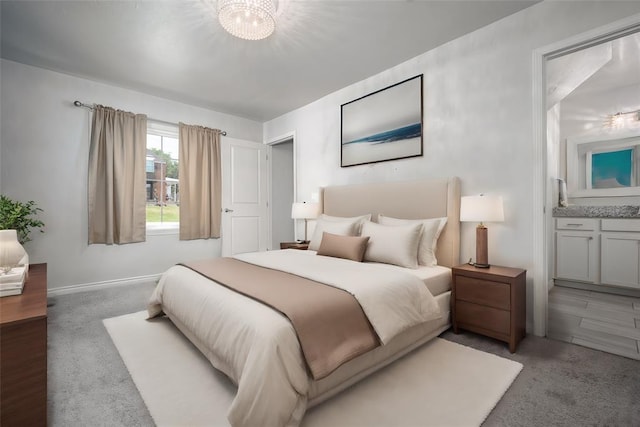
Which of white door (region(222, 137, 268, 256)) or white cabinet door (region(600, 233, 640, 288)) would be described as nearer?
white cabinet door (region(600, 233, 640, 288))

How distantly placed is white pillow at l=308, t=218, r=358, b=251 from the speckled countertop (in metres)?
2.80

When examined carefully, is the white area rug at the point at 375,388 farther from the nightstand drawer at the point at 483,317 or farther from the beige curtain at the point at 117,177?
the beige curtain at the point at 117,177

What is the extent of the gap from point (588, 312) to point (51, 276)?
5786 millimetres

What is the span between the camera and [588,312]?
9.26 ft

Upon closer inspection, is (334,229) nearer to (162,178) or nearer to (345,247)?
(345,247)

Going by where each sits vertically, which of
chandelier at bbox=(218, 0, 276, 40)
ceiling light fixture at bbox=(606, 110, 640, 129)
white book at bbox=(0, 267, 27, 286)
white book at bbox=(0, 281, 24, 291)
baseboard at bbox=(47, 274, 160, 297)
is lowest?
baseboard at bbox=(47, 274, 160, 297)

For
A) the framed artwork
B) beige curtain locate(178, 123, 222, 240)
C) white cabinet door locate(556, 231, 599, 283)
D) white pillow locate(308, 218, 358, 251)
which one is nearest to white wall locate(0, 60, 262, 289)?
beige curtain locate(178, 123, 222, 240)

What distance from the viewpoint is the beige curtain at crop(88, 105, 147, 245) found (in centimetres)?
362

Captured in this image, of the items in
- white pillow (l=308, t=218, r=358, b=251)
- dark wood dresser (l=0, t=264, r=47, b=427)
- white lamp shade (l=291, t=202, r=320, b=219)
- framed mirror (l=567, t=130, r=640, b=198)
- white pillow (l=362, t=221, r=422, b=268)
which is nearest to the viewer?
dark wood dresser (l=0, t=264, r=47, b=427)

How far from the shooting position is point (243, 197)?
16.3ft

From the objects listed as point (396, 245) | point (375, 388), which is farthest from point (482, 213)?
point (375, 388)

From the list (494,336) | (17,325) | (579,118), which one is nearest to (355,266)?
(494,336)

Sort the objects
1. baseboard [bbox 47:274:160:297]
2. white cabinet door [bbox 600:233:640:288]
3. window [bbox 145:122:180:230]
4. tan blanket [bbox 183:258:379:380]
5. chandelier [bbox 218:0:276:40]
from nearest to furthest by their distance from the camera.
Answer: tan blanket [bbox 183:258:379:380] → chandelier [bbox 218:0:276:40] → white cabinet door [bbox 600:233:640:288] → baseboard [bbox 47:274:160:297] → window [bbox 145:122:180:230]

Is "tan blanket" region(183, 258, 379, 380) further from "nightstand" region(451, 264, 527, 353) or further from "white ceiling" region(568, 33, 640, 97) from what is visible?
"white ceiling" region(568, 33, 640, 97)
